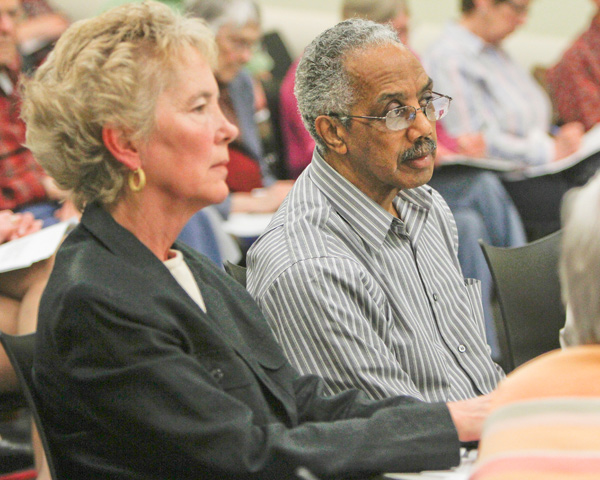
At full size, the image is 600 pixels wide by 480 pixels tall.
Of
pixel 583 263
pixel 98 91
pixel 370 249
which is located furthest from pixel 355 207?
pixel 583 263

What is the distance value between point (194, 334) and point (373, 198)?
76 cm

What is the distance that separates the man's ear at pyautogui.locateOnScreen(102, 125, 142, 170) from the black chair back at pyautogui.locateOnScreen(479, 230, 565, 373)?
112 cm

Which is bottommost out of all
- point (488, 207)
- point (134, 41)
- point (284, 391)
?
point (488, 207)

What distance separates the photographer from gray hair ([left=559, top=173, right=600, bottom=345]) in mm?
979

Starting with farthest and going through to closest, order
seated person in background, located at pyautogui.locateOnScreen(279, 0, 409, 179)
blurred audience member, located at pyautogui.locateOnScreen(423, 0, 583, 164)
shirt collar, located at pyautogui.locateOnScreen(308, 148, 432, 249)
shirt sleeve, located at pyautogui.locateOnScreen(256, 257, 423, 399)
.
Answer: blurred audience member, located at pyautogui.locateOnScreen(423, 0, 583, 164), seated person in background, located at pyautogui.locateOnScreen(279, 0, 409, 179), shirt collar, located at pyautogui.locateOnScreen(308, 148, 432, 249), shirt sleeve, located at pyautogui.locateOnScreen(256, 257, 423, 399)

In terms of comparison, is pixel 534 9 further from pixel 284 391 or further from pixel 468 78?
pixel 284 391

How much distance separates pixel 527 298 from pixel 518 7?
103 inches

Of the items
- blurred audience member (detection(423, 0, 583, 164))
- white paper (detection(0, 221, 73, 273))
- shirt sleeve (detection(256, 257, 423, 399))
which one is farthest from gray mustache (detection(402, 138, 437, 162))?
blurred audience member (detection(423, 0, 583, 164))

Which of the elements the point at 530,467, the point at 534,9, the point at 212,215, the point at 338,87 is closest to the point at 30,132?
the point at 338,87

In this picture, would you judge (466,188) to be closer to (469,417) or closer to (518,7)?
(518,7)

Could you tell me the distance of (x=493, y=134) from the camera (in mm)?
4215

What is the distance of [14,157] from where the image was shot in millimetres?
3076

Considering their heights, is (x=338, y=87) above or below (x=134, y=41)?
below

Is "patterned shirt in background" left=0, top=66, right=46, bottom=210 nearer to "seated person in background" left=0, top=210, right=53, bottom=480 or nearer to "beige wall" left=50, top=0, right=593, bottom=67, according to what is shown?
"seated person in background" left=0, top=210, right=53, bottom=480
